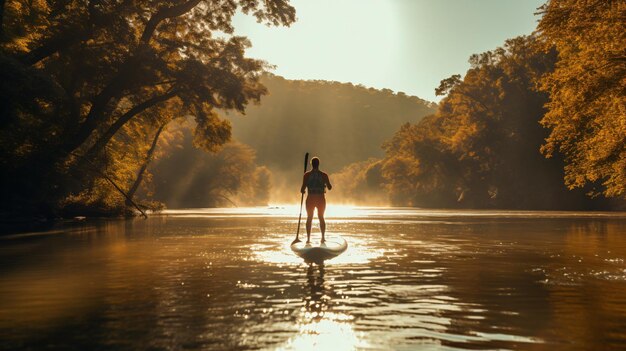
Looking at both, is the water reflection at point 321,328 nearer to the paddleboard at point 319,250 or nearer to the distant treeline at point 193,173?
the paddleboard at point 319,250

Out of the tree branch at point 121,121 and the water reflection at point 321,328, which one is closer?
the water reflection at point 321,328

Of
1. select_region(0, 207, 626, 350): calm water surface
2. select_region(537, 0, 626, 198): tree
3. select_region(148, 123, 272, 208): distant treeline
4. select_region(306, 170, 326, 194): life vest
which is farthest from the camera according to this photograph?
select_region(148, 123, 272, 208): distant treeline

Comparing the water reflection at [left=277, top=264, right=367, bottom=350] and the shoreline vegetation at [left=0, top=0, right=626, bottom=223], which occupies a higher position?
the shoreline vegetation at [left=0, top=0, right=626, bottom=223]

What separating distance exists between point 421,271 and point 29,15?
2764cm

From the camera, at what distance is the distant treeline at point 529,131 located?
88.4 ft

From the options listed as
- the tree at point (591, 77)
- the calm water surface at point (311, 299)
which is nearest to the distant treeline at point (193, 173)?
the tree at point (591, 77)

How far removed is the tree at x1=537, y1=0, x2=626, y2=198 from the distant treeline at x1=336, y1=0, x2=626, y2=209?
4cm

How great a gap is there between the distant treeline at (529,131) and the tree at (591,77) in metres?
0.04

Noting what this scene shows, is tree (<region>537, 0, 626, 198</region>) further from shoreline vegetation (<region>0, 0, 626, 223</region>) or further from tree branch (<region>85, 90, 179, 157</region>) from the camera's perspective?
tree branch (<region>85, 90, 179, 157</region>)

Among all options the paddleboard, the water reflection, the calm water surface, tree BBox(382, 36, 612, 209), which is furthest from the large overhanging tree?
tree BBox(382, 36, 612, 209)

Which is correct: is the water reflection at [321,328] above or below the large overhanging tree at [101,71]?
below

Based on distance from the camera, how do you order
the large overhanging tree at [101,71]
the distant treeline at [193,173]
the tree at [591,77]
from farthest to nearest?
the distant treeline at [193,173] → the large overhanging tree at [101,71] → the tree at [591,77]

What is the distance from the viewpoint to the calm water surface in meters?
7.75

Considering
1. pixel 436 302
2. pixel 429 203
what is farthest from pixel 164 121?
pixel 429 203
